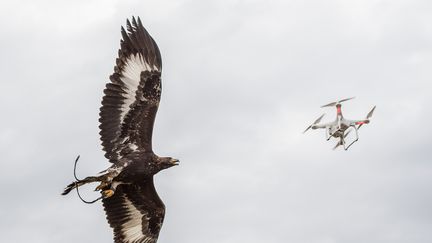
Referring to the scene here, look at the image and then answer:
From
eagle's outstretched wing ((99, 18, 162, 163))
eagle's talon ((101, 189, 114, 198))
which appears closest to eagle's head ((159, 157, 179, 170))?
eagle's outstretched wing ((99, 18, 162, 163))

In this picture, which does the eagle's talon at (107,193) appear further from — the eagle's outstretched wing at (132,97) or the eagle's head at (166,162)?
the eagle's head at (166,162)

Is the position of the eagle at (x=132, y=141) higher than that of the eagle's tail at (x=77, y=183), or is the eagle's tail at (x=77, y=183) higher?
the eagle at (x=132, y=141)

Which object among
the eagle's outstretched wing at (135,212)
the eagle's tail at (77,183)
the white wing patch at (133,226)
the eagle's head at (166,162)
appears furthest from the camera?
the white wing patch at (133,226)

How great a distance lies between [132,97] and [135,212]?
133 inches

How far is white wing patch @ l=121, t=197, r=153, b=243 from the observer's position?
29281mm

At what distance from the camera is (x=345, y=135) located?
164 ft

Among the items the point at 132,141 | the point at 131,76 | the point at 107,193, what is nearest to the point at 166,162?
the point at 132,141

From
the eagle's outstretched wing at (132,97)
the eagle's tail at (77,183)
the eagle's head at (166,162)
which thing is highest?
the eagle's outstretched wing at (132,97)

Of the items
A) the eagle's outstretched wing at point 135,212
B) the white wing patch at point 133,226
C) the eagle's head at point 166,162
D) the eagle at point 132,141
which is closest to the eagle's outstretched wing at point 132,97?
the eagle at point 132,141

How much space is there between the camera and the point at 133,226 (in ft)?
A: 96.7

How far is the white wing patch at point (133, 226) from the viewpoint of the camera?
29.3 m

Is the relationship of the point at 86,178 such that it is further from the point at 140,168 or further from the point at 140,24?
the point at 140,24

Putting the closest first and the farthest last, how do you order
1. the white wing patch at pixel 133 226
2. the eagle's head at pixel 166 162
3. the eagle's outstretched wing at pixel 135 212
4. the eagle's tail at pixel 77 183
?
1. the eagle's tail at pixel 77 183
2. the eagle's head at pixel 166 162
3. the eagle's outstretched wing at pixel 135 212
4. the white wing patch at pixel 133 226

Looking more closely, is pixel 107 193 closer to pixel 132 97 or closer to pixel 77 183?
pixel 77 183
